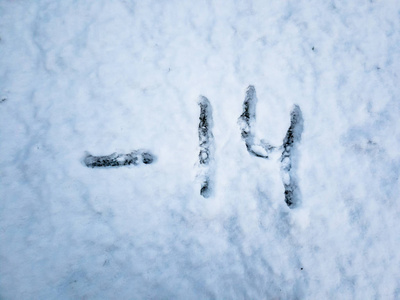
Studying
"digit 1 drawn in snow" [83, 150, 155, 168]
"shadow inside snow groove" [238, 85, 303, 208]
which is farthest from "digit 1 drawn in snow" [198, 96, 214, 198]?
"digit 1 drawn in snow" [83, 150, 155, 168]

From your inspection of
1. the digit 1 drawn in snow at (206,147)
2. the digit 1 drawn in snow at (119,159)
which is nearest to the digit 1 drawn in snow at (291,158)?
the digit 1 drawn in snow at (206,147)

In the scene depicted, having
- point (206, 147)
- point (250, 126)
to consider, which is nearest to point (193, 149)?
point (206, 147)

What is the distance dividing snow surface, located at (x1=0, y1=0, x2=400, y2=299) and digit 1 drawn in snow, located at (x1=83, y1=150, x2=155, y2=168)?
4cm

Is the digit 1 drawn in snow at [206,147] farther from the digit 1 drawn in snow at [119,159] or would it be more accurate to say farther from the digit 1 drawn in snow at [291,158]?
the digit 1 drawn in snow at [291,158]

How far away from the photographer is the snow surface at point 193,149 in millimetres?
1765

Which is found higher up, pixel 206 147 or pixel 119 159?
pixel 206 147

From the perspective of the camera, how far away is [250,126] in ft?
6.52

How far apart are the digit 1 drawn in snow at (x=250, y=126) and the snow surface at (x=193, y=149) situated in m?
0.06

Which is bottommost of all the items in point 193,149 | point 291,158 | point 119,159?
point 119,159

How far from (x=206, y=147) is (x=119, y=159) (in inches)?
25.7

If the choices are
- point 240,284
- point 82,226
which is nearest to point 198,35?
point 82,226

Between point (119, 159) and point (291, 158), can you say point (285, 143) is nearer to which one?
point (291, 158)

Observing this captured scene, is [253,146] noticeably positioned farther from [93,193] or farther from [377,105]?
[93,193]

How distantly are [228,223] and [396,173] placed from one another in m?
1.26
